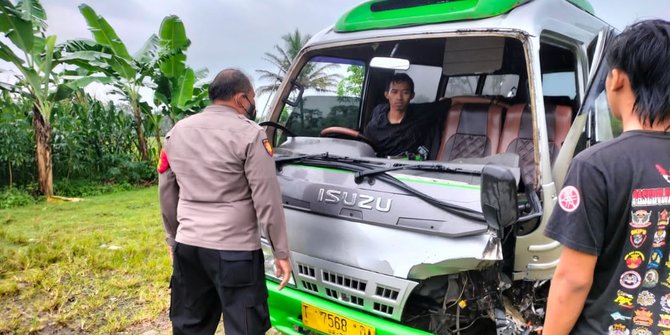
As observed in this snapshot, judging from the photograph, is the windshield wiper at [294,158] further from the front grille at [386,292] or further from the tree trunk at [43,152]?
the tree trunk at [43,152]

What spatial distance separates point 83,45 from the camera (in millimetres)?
9812

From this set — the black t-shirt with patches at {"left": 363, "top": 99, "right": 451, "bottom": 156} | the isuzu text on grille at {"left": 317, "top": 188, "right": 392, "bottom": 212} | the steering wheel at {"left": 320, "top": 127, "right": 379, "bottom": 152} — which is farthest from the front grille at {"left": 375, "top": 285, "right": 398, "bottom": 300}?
the black t-shirt with patches at {"left": 363, "top": 99, "right": 451, "bottom": 156}

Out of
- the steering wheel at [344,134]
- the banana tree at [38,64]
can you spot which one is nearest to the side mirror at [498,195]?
the steering wheel at [344,134]

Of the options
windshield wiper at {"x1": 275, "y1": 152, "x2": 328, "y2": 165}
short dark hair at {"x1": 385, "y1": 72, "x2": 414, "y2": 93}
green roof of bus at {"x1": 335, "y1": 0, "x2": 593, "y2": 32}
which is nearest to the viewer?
green roof of bus at {"x1": 335, "y1": 0, "x2": 593, "y2": 32}

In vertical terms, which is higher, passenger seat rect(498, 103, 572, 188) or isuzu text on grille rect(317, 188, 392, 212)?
passenger seat rect(498, 103, 572, 188)

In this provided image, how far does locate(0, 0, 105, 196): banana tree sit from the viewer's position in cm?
817

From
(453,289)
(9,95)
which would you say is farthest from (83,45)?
(453,289)

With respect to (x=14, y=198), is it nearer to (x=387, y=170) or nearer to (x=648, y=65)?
(x=387, y=170)

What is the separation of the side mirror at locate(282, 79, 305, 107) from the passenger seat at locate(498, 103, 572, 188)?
170cm

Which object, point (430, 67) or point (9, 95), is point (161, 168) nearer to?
point (430, 67)

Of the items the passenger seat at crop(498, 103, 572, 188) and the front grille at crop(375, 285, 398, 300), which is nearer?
the front grille at crop(375, 285, 398, 300)

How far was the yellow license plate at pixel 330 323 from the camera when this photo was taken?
237 cm

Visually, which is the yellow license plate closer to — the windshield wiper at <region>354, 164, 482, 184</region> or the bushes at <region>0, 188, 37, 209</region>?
the windshield wiper at <region>354, 164, 482, 184</region>

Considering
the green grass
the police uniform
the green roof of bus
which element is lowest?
the green grass
